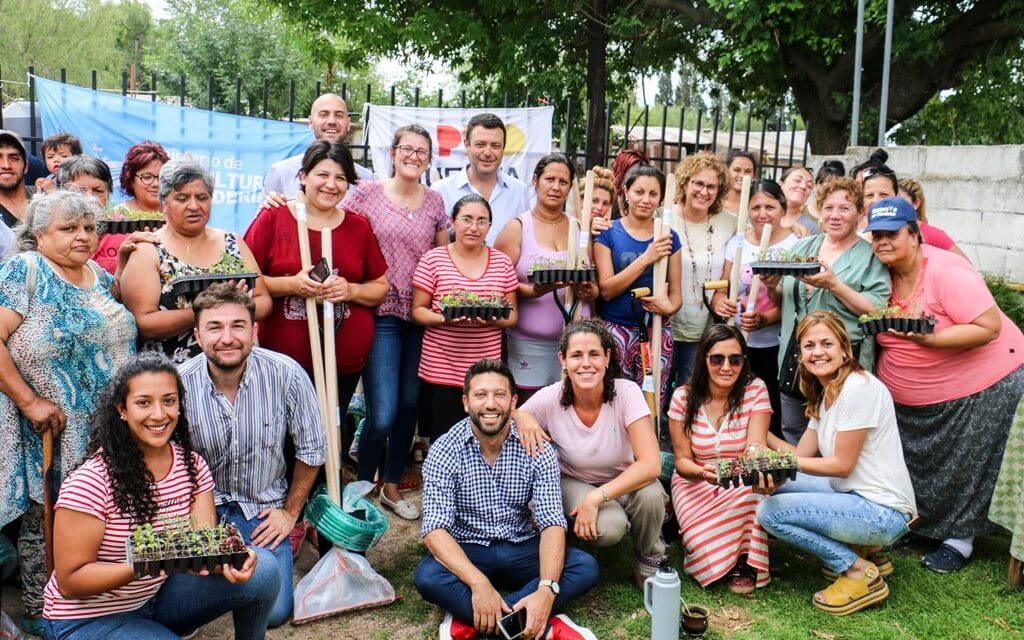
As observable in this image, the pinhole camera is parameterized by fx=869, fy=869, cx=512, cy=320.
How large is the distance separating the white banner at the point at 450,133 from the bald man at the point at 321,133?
2.21m

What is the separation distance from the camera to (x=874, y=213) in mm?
4547

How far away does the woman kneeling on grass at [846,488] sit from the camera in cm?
411

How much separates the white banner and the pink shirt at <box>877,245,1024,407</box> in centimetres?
423

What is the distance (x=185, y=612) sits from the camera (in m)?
3.22

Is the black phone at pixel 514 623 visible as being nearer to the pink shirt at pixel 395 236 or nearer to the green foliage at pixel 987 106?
the pink shirt at pixel 395 236

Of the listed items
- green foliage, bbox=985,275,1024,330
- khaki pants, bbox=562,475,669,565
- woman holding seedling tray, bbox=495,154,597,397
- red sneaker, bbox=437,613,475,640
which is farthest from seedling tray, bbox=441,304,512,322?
green foliage, bbox=985,275,1024,330

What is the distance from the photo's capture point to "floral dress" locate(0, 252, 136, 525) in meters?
3.46

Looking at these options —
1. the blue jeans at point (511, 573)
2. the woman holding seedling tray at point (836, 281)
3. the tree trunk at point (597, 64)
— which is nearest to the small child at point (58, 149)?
the blue jeans at point (511, 573)

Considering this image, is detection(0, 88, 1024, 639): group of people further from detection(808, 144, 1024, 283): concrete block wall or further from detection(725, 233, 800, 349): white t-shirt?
detection(808, 144, 1024, 283): concrete block wall

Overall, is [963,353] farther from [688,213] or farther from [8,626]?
[8,626]

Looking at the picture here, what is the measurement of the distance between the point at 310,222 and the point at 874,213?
9.60 ft

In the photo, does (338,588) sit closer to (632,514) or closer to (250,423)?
(250,423)

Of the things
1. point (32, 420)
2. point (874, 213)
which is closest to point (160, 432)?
point (32, 420)

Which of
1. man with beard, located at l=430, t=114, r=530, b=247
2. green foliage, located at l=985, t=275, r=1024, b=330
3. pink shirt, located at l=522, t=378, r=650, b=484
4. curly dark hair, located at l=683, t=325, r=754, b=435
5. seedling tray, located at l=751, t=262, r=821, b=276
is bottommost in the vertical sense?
pink shirt, located at l=522, t=378, r=650, b=484
